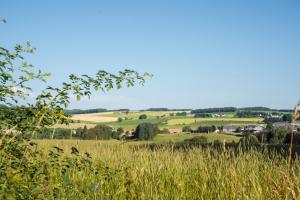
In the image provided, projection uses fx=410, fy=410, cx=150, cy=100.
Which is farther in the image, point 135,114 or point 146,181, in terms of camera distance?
point 135,114

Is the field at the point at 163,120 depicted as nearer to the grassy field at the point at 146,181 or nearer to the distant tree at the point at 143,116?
the distant tree at the point at 143,116

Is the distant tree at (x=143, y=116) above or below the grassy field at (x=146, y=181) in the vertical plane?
above

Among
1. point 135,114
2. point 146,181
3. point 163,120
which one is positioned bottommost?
point 163,120

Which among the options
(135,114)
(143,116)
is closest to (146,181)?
(143,116)

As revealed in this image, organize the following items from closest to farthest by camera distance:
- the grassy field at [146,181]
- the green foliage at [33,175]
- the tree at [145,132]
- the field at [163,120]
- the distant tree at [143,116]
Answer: the green foliage at [33,175] → the grassy field at [146,181] → the tree at [145,132] → the field at [163,120] → the distant tree at [143,116]

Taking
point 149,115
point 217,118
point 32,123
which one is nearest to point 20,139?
point 32,123

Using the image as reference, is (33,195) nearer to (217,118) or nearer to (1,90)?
(1,90)

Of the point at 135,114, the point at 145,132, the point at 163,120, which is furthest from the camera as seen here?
the point at 135,114

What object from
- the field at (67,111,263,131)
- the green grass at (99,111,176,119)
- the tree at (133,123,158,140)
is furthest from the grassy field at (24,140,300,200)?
the green grass at (99,111,176,119)

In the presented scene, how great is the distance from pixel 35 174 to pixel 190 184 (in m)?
3.04

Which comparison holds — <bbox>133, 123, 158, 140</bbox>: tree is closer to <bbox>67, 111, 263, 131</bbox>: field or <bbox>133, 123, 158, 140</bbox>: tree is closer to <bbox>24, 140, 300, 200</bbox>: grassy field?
<bbox>67, 111, 263, 131</bbox>: field

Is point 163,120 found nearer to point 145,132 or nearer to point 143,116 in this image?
point 143,116

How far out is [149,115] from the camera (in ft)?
252

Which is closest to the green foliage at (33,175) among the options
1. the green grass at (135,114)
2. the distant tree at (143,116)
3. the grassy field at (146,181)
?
the grassy field at (146,181)
